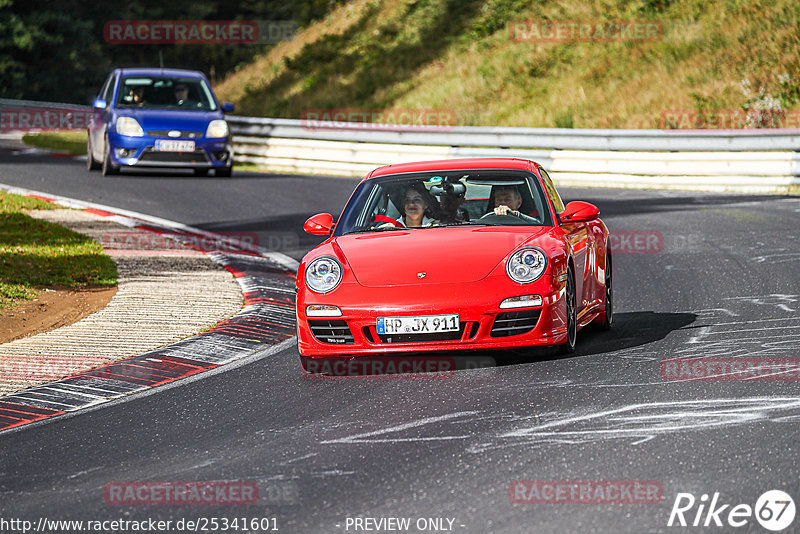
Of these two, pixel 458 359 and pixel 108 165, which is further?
Answer: pixel 108 165

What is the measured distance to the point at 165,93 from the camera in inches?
873

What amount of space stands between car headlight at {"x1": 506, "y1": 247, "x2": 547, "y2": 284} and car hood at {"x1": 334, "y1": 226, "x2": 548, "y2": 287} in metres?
0.08

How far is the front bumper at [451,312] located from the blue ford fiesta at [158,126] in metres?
13.8

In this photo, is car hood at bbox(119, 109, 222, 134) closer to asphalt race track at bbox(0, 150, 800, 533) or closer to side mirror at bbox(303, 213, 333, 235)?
asphalt race track at bbox(0, 150, 800, 533)

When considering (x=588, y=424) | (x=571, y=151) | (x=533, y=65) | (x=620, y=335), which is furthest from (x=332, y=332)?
(x=533, y=65)

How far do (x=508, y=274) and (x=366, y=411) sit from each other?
1433mm

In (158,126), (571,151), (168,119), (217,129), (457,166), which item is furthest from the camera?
(571,151)

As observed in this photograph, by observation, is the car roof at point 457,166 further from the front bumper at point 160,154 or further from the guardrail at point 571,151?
the front bumper at point 160,154

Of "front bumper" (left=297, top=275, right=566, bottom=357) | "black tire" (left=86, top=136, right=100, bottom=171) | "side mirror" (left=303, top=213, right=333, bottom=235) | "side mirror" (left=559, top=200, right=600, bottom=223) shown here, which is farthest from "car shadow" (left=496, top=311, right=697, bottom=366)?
"black tire" (left=86, top=136, right=100, bottom=171)

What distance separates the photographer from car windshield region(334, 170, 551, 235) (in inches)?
346

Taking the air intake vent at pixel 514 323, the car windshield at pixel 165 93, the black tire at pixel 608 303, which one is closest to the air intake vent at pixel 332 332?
the air intake vent at pixel 514 323

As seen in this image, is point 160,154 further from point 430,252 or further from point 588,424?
point 588,424

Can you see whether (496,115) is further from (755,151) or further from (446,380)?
(446,380)

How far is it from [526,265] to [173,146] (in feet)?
46.1
